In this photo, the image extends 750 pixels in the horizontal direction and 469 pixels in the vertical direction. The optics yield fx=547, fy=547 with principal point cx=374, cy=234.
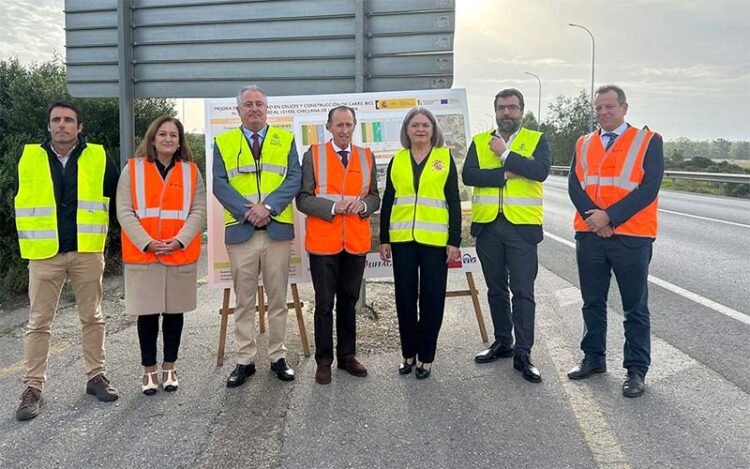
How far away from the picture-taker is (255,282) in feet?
14.0

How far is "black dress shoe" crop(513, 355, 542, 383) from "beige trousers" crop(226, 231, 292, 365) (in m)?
1.83

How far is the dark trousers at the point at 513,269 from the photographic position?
4289 millimetres

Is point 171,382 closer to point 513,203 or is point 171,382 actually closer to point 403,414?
point 403,414

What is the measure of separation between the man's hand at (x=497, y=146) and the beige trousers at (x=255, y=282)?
175 cm

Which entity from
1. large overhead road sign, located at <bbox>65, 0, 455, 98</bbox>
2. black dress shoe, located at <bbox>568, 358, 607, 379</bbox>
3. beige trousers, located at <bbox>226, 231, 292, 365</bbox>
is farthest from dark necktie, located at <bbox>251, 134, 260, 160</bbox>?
black dress shoe, located at <bbox>568, 358, 607, 379</bbox>

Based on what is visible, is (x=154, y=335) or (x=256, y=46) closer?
(x=154, y=335)

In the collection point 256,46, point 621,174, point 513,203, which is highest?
point 256,46

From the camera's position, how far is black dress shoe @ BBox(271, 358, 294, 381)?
165 inches

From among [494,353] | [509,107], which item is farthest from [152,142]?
[494,353]

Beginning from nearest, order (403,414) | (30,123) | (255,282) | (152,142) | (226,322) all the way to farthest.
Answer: (403,414)
(152,142)
(255,282)
(226,322)
(30,123)

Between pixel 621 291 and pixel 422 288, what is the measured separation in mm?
1508

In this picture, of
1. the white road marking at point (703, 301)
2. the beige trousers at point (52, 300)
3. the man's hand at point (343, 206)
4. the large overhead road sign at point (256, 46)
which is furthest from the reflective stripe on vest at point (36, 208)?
the white road marking at point (703, 301)

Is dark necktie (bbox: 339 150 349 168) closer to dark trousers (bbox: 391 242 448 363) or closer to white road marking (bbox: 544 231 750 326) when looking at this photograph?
dark trousers (bbox: 391 242 448 363)

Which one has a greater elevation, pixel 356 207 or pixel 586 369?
pixel 356 207
